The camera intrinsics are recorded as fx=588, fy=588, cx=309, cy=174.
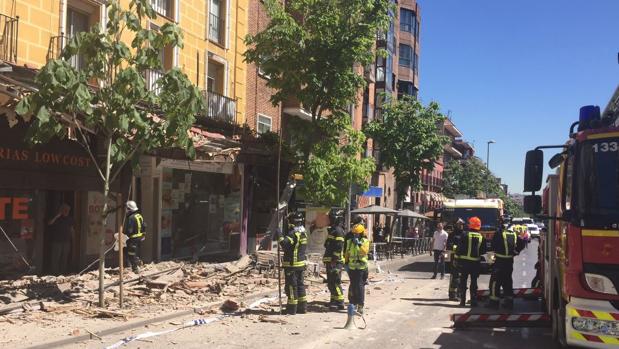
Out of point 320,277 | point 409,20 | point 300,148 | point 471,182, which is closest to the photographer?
point 320,277

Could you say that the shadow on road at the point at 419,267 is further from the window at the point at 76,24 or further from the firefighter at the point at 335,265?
the window at the point at 76,24

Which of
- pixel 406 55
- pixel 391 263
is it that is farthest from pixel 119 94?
pixel 406 55

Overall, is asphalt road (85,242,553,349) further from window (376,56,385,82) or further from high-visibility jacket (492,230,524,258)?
window (376,56,385,82)

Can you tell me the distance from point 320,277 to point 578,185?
990 cm

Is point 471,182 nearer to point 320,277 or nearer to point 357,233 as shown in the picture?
point 320,277

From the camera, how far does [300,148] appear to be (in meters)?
16.3

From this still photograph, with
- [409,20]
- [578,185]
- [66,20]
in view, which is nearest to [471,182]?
[409,20]

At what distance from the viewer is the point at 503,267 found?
10.8 meters

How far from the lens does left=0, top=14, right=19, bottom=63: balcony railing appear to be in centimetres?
1167

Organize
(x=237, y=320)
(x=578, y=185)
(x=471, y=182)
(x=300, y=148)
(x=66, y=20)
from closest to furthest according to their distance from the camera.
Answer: (x=578, y=185), (x=237, y=320), (x=66, y=20), (x=300, y=148), (x=471, y=182)

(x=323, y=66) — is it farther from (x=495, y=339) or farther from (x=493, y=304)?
(x=495, y=339)

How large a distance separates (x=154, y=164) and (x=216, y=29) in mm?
6318

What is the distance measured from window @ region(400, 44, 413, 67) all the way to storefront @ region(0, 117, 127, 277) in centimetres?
4142

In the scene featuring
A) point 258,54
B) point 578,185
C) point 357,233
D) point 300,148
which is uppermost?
point 258,54
